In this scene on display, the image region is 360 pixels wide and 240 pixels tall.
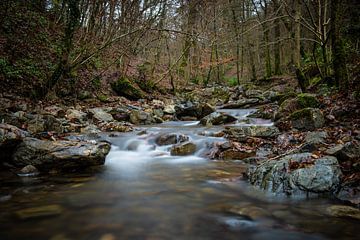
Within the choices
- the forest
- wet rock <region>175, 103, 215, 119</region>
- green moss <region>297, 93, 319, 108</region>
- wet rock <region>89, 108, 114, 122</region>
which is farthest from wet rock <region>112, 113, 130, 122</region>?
green moss <region>297, 93, 319, 108</region>

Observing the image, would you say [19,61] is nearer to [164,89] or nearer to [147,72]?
[147,72]

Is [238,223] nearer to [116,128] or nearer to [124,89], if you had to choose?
[116,128]

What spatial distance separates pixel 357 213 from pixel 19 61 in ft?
34.5

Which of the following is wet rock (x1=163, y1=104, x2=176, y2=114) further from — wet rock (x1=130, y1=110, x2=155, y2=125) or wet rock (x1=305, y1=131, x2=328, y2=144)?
wet rock (x1=305, y1=131, x2=328, y2=144)

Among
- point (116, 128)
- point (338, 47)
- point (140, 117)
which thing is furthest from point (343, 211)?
point (140, 117)

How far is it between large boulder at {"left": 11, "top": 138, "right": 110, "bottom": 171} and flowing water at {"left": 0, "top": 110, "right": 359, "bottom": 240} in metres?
0.24

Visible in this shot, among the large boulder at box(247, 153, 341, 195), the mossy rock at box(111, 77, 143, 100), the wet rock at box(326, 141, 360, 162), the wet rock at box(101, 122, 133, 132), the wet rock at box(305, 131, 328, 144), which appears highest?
the mossy rock at box(111, 77, 143, 100)

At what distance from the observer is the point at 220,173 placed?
578 centimetres

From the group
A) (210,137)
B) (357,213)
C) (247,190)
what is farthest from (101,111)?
(357,213)

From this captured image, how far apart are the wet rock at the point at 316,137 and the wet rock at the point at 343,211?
8.56ft

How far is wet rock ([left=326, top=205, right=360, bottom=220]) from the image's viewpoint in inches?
143

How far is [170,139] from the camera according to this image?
825cm

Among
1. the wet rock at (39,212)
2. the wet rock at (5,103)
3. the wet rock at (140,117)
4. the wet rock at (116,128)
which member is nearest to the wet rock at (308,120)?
the wet rock at (116,128)

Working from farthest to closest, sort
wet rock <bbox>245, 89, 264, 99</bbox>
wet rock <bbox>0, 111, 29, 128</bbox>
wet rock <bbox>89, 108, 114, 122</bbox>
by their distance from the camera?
wet rock <bbox>245, 89, 264, 99</bbox> → wet rock <bbox>89, 108, 114, 122</bbox> → wet rock <bbox>0, 111, 29, 128</bbox>
